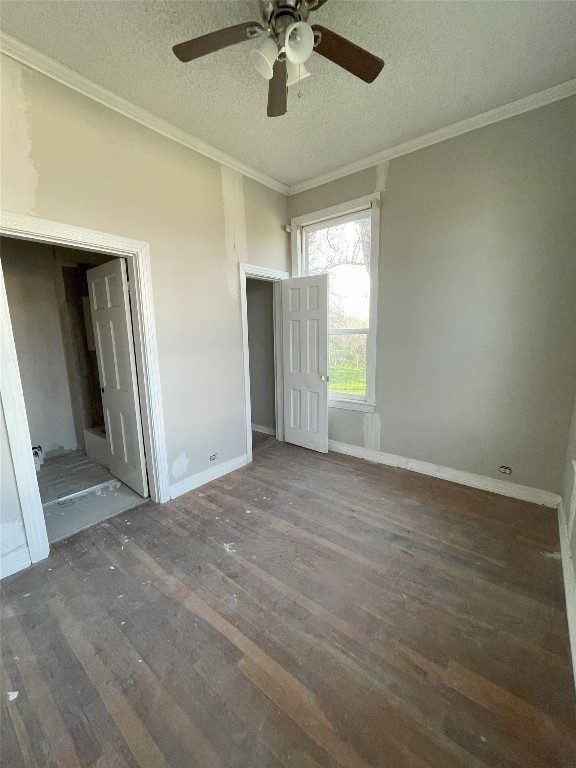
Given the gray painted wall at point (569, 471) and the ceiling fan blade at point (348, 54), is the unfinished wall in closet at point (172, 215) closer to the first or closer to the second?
the ceiling fan blade at point (348, 54)

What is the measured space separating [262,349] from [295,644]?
3330mm

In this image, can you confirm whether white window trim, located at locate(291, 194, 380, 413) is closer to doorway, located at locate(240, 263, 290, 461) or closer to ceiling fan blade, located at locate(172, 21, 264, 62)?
doorway, located at locate(240, 263, 290, 461)

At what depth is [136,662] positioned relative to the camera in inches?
53.4

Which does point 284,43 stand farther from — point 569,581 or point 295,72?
point 569,581

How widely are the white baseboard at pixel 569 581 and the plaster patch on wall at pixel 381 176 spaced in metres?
3.08

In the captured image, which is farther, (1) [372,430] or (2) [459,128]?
(1) [372,430]

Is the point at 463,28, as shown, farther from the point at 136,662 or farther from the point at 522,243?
the point at 136,662

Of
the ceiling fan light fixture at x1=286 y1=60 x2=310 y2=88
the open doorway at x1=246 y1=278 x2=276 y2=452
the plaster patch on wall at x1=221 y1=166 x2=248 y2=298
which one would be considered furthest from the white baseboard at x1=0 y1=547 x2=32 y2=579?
the ceiling fan light fixture at x1=286 y1=60 x2=310 y2=88

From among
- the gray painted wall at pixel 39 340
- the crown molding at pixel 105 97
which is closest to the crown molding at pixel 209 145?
the crown molding at pixel 105 97

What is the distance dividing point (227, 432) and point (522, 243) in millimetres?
3009

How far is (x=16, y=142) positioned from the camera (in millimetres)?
1721

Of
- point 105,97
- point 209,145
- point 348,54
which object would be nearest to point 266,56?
point 348,54

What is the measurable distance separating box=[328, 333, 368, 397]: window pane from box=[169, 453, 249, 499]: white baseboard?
4.40 ft

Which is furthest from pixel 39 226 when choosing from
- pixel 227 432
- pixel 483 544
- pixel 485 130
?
pixel 483 544
